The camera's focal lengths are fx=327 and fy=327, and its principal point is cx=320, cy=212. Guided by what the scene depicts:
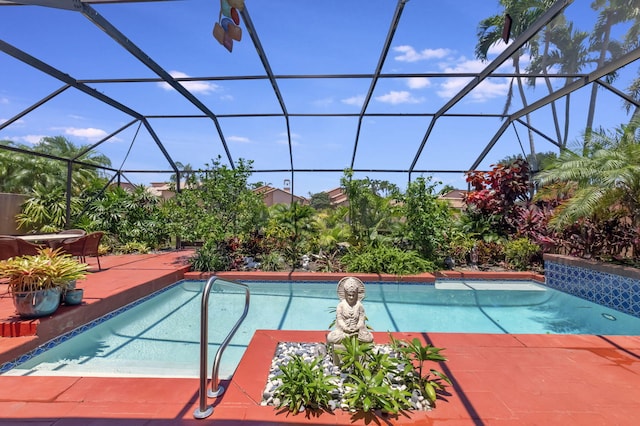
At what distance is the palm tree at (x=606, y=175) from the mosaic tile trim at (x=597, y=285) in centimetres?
111

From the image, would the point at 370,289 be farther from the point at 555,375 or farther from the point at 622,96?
the point at 622,96

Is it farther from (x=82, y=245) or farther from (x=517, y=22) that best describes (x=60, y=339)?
(x=517, y=22)

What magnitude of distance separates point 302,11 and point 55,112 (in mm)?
6313

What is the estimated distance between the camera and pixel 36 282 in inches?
144

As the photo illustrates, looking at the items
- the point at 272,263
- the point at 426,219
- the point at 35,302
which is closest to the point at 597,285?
the point at 426,219

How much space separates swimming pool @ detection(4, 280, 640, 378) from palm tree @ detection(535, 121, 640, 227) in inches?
67.9

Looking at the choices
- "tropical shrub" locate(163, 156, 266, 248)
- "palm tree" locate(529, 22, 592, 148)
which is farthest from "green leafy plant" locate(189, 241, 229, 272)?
"palm tree" locate(529, 22, 592, 148)

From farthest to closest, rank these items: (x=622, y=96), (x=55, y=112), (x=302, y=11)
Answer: (x=55, y=112) → (x=622, y=96) → (x=302, y=11)

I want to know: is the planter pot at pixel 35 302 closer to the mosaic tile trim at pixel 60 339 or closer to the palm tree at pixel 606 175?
the mosaic tile trim at pixel 60 339

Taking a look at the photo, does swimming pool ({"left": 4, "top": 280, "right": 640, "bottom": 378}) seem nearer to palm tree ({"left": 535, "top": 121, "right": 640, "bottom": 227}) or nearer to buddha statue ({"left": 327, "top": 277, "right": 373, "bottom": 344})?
buddha statue ({"left": 327, "top": 277, "right": 373, "bottom": 344})

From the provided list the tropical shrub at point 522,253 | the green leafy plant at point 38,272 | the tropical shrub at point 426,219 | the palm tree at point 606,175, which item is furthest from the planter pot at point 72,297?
the tropical shrub at point 522,253

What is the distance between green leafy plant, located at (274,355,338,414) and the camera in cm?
A: 231

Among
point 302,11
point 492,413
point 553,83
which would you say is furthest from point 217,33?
point 553,83

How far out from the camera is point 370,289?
22.7ft
